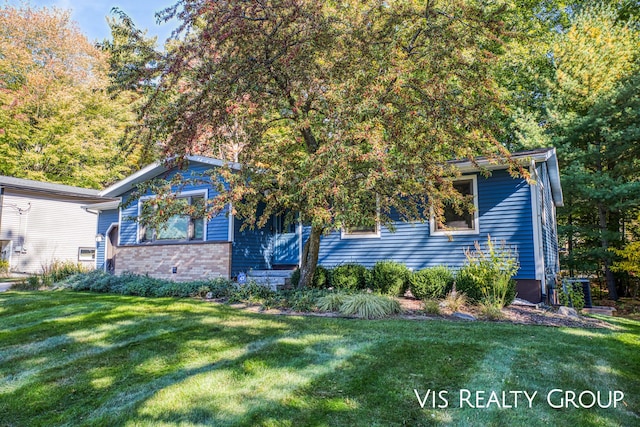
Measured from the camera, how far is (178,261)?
11.6 m

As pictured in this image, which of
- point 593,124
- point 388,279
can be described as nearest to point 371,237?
point 388,279

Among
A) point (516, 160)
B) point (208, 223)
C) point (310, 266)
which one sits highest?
point (516, 160)

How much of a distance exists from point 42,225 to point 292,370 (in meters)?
19.3

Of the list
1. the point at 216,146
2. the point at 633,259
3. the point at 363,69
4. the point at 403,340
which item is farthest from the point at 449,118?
the point at 633,259

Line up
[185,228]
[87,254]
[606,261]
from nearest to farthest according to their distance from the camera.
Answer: [185,228] → [606,261] → [87,254]

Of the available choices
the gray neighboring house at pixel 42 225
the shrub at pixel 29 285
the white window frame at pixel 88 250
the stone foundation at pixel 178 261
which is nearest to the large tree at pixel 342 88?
the stone foundation at pixel 178 261

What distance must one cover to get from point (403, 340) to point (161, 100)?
18.2ft

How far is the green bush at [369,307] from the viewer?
6318mm

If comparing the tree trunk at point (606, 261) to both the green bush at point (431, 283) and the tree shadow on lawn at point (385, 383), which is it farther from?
the tree shadow on lawn at point (385, 383)

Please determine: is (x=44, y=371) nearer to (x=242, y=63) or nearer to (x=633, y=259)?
(x=242, y=63)

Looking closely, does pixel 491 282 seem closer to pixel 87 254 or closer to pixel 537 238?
pixel 537 238

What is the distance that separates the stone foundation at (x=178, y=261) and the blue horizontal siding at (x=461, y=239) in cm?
291

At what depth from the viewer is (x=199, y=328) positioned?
5.22m

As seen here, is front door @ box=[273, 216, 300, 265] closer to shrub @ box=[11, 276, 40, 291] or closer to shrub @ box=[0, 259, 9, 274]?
shrub @ box=[11, 276, 40, 291]
